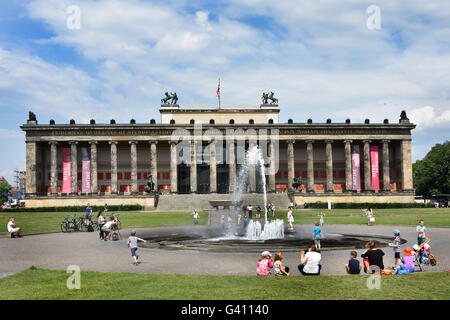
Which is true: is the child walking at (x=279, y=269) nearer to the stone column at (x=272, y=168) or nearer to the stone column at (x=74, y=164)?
the stone column at (x=272, y=168)

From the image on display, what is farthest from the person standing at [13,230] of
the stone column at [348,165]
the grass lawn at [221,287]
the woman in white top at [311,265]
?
the stone column at [348,165]

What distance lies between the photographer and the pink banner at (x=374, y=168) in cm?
8475

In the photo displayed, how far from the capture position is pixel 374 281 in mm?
13414

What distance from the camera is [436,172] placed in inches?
4289

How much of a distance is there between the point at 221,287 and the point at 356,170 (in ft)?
255

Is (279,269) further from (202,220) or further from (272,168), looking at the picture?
(272,168)

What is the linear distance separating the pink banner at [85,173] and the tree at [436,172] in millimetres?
81735

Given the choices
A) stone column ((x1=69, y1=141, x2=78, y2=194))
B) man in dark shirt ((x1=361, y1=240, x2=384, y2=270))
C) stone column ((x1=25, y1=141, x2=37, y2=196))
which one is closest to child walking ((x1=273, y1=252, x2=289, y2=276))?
man in dark shirt ((x1=361, y1=240, x2=384, y2=270))

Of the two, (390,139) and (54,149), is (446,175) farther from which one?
(54,149)

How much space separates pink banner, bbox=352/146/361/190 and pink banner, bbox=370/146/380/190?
8.65 feet

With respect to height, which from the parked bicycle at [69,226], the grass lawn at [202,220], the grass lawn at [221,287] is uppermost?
the grass lawn at [221,287]

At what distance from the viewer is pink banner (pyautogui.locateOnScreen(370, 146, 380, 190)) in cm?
8475

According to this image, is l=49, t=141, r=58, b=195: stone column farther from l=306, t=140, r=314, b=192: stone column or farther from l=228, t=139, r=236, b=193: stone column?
l=306, t=140, r=314, b=192: stone column
